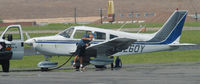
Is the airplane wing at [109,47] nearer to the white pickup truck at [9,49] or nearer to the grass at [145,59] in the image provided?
the white pickup truck at [9,49]

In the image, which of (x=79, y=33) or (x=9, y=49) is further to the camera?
(x=79, y=33)

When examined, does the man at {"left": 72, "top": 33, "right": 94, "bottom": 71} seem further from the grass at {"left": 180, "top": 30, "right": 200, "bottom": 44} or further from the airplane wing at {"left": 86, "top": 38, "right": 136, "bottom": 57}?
the grass at {"left": 180, "top": 30, "right": 200, "bottom": 44}

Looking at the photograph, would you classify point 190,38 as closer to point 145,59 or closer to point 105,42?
point 145,59

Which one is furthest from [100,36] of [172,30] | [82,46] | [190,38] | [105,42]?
[190,38]

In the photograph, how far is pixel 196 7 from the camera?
114 meters

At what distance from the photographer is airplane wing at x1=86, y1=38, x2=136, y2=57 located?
2075 cm

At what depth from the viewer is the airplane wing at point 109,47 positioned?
68.1 ft

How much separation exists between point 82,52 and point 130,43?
197cm

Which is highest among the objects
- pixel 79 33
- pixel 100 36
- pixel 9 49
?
pixel 79 33

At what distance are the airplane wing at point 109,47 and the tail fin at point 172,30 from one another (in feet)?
6.72

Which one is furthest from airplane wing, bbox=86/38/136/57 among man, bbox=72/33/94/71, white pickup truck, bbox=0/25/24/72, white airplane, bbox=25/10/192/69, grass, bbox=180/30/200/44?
grass, bbox=180/30/200/44

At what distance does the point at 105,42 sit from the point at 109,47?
601 mm

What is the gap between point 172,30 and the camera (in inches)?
913

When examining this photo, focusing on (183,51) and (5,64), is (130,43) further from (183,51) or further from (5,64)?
(183,51)
